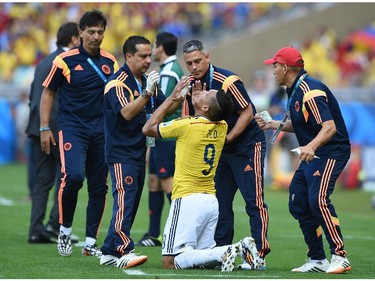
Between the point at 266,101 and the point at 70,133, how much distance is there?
13.4 metres

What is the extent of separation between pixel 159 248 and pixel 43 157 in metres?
2.05

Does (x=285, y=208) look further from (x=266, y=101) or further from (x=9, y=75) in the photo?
(x=9, y=75)

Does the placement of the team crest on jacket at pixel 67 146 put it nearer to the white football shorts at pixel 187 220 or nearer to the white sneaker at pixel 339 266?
the white football shorts at pixel 187 220

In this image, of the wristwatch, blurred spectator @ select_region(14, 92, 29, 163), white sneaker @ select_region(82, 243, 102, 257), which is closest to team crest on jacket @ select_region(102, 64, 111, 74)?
the wristwatch

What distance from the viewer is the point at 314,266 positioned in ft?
31.1

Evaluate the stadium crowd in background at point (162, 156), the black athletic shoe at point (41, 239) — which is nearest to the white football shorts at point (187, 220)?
the stadium crowd in background at point (162, 156)

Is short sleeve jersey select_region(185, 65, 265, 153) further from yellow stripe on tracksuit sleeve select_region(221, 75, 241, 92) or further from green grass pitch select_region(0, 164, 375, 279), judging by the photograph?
green grass pitch select_region(0, 164, 375, 279)

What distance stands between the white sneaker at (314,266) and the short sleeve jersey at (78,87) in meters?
2.73

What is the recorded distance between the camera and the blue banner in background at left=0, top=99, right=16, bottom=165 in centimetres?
2484

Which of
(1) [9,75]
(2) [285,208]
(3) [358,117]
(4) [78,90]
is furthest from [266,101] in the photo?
(4) [78,90]

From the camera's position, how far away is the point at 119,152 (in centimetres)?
952

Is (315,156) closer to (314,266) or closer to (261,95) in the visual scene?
(314,266)

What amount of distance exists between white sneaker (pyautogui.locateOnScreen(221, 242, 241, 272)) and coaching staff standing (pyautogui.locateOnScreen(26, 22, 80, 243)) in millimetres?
3354

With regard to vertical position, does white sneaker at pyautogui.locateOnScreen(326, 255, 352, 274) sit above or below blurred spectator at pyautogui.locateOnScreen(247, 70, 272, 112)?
below
